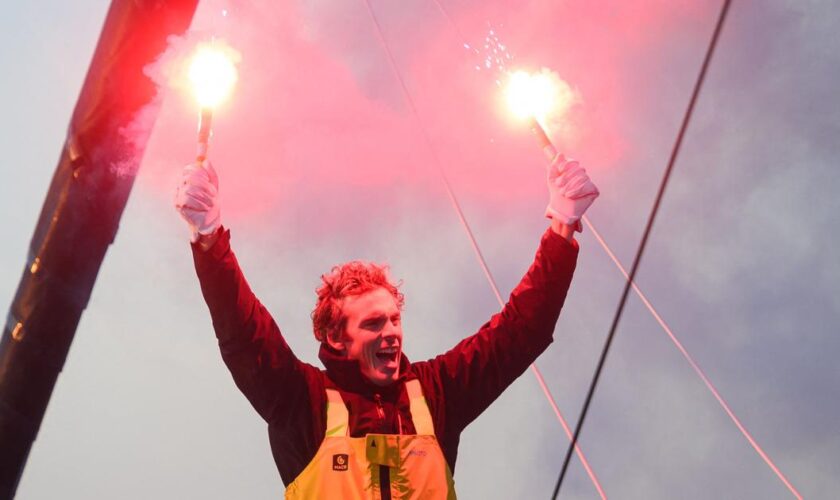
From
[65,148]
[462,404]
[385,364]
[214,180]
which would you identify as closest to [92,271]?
[65,148]

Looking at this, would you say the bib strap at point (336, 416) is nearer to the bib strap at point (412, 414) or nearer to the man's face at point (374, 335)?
the bib strap at point (412, 414)

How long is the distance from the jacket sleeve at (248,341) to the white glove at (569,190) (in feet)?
5.29

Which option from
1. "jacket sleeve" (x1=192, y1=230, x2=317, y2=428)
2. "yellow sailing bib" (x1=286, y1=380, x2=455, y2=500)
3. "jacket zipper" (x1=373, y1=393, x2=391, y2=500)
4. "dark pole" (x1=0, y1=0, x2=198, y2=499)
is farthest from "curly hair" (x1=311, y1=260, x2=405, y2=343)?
"dark pole" (x1=0, y1=0, x2=198, y2=499)

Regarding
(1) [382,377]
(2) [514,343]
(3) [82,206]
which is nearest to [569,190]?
(2) [514,343]

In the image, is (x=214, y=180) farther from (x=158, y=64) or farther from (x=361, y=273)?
(x=158, y=64)

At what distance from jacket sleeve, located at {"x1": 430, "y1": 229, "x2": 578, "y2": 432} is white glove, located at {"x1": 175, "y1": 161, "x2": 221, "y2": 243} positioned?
136 cm

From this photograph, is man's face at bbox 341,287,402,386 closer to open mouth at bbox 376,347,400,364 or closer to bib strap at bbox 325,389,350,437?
open mouth at bbox 376,347,400,364

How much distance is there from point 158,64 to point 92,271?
142cm

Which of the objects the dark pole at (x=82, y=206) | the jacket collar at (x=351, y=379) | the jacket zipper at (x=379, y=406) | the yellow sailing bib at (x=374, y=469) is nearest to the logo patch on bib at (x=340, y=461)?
the yellow sailing bib at (x=374, y=469)

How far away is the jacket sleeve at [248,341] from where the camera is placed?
3.55m

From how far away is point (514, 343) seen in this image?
4.06 meters

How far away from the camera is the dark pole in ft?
15.3

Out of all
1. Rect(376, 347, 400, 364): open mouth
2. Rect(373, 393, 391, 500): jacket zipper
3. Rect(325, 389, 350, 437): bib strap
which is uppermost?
Rect(376, 347, 400, 364): open mouth

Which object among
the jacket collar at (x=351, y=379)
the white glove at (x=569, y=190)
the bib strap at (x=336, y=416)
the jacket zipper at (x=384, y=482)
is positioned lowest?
the jacket zipper at (x=384, y=482)
